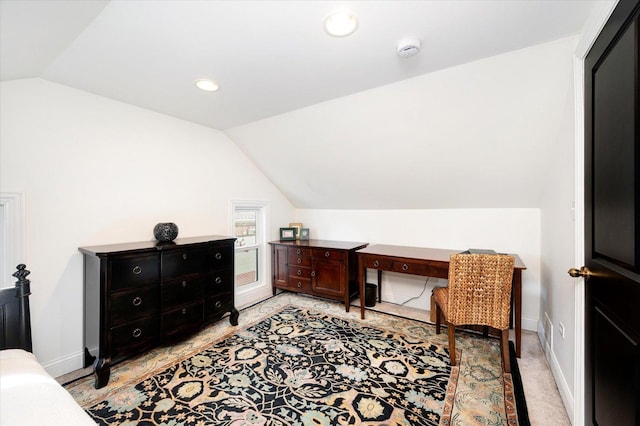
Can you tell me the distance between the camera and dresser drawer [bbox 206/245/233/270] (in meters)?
2.77

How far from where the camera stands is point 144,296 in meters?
2.26

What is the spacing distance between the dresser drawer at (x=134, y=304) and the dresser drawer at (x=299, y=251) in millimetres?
1834

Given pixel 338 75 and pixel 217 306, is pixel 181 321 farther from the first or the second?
pixel 338 75

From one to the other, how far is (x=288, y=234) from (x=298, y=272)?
2.19 ft

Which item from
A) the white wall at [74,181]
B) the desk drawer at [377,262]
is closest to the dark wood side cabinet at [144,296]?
the white wall at [74,181]

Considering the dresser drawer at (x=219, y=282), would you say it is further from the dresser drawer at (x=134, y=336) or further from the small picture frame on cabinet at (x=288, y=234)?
the small picture frame on cabinet at (x=288, y=234)

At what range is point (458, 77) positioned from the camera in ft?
6.47

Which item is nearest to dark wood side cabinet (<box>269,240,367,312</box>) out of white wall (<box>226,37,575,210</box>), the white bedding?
white wall (<box>226,37,575,210</box>)

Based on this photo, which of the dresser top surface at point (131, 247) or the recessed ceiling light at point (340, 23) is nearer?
the recessed ceiling light at point (340, 23)

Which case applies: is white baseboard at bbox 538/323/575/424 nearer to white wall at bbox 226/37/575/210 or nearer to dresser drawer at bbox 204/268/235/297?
white wall at bbox 226/37/575/210

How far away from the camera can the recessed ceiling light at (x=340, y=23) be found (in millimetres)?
1377

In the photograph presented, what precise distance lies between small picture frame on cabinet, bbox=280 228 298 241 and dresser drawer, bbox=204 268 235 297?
1.28 meters

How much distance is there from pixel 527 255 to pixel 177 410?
3517 mm

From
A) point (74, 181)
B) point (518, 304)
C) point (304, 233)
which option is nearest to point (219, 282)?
point (74, 181)
